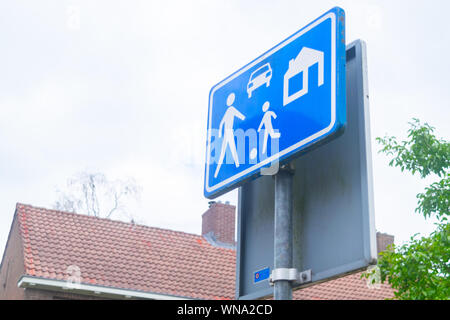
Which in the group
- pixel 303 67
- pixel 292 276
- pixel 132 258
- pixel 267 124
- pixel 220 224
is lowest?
pixel 292 276

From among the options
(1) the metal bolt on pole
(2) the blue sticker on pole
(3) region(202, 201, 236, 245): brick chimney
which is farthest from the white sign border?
(3) region(202, 201, 236, 245): brick chimney

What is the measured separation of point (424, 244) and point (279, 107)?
7.68 meters

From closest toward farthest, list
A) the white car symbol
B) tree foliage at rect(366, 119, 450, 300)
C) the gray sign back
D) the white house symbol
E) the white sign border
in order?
the gray sign back, the white sign border, the white house symbol, the white car symbol, tree foliage at rect(366, 119, 450, 300)

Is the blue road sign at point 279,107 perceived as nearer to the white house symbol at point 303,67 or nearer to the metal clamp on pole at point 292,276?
the white house symbol at point 303,67

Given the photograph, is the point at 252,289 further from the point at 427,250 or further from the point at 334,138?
the point at 427,250

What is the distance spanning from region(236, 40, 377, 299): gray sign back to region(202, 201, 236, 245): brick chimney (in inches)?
731

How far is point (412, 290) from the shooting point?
9812 millimetres

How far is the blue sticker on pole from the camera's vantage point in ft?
10.4

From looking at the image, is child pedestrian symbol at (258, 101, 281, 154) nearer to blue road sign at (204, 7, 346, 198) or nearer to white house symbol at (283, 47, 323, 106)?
blue road sign at (204, 7, 346, 198)

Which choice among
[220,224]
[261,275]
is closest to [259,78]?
[261,275]

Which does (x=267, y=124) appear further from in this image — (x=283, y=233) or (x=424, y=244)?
(x=424, y=244)

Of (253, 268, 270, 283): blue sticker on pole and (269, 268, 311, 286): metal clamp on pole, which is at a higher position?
(253, 268, 270, 283): blue sticker on pole

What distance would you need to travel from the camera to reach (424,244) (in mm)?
10156
